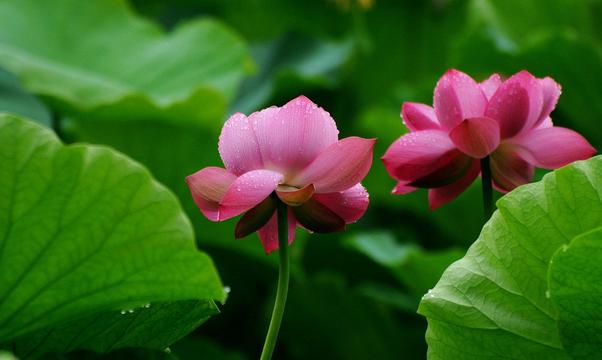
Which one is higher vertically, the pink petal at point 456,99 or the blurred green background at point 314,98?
the pink petal at point 456,99

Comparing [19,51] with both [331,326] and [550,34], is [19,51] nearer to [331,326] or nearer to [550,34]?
[331,326]

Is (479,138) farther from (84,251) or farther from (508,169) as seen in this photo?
(84,251)

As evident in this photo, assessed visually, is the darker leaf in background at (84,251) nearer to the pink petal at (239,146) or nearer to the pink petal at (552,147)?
the pink petal at (239,146)

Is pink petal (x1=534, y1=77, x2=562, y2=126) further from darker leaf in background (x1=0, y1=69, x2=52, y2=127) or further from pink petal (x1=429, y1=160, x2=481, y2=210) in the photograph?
darker leaf in background (x1=0, y1=69, x2=52, y2=127)

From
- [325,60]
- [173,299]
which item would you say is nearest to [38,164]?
[173,299]

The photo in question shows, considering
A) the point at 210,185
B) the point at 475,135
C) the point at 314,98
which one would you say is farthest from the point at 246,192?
the point at 314,98

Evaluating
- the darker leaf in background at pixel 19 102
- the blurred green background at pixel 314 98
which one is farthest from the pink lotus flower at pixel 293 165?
the darker leaf in background at pixel 19 102
